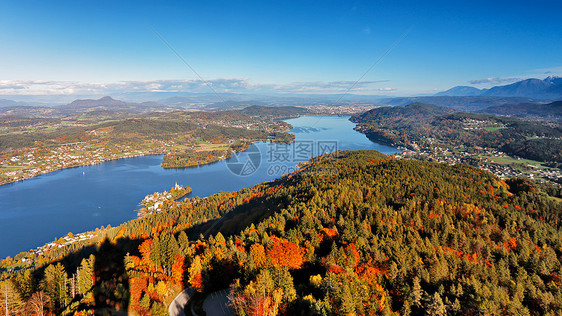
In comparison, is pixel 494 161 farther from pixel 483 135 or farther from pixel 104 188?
pixel 104 188

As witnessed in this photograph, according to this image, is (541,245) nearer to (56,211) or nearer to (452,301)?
(452,301)

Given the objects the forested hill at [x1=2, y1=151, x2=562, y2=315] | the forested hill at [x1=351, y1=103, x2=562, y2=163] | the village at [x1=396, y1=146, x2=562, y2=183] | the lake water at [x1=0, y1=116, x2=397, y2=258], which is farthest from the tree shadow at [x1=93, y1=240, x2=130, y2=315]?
the forested hill at [x1=351, y1=103, x2=562, y2=163]

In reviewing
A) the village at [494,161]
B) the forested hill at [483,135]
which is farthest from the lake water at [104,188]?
the forested hill at [483,135]

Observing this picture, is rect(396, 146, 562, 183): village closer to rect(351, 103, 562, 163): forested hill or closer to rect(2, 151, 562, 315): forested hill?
rect(351, 103, 562, 163): forested hill

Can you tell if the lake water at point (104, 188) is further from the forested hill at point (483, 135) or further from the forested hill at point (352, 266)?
the forested hill at point (483, 135)

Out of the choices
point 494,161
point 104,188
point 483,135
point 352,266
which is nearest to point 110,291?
point 352,266

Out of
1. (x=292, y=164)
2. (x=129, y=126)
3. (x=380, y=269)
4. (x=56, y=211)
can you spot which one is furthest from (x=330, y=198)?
(x=129, y=126)
